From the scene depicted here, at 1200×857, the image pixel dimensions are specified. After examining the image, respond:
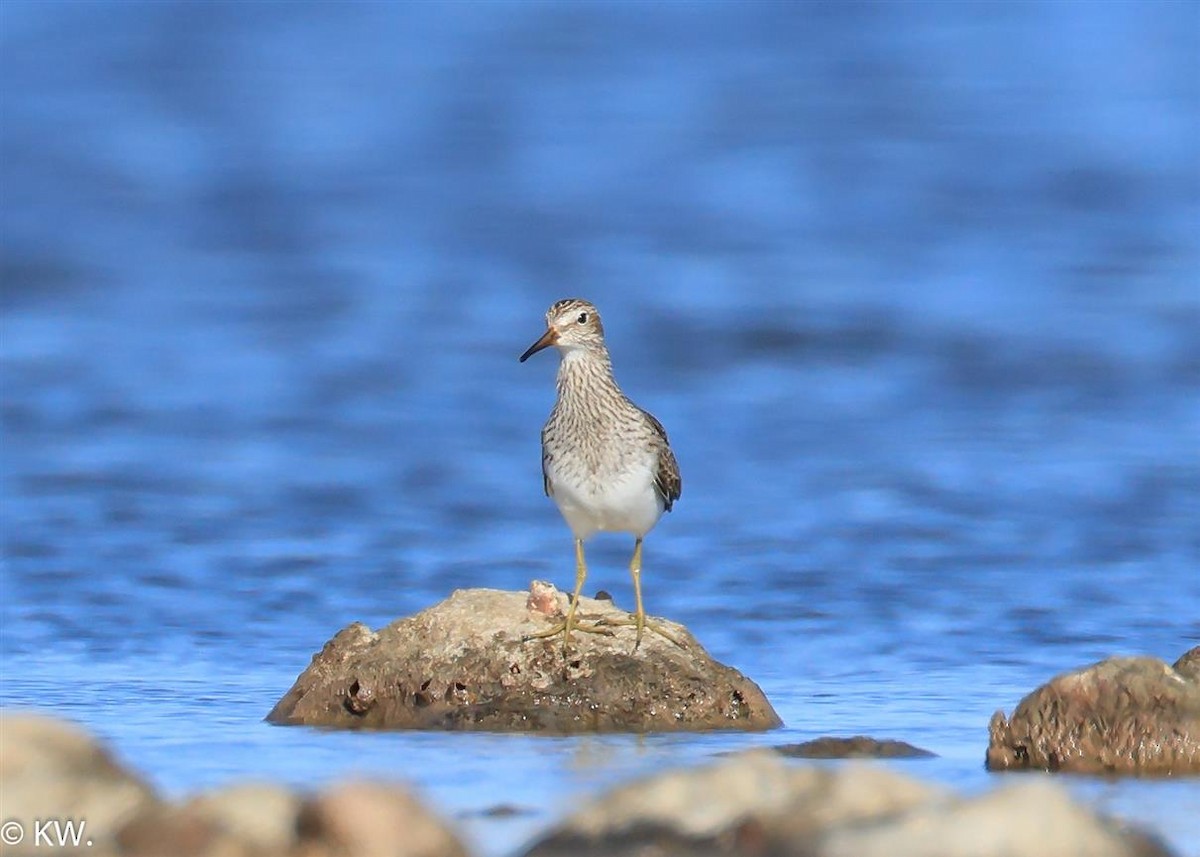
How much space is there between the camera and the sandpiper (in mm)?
8711

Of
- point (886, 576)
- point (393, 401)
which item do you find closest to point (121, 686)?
point (886, 576)

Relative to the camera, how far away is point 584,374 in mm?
9125

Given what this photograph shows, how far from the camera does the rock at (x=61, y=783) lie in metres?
5.57

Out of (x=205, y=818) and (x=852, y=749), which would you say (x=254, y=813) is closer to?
(x=205, y=818)

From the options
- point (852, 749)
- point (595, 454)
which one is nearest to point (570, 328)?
point (595, 454)

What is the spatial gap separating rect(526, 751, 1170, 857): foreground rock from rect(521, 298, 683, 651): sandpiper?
2993 mm

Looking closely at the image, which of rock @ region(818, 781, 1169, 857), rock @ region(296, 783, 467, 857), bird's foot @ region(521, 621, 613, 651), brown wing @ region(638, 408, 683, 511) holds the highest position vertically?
brown wing @ region(638, 408, 683, 511)

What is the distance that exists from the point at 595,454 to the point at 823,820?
3.56 meters

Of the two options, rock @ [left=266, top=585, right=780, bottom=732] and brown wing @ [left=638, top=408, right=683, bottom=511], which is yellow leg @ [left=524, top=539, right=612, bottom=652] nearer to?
rock @ [left=266, top=585, right=780, bottom=732]

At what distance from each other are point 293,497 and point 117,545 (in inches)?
60.0

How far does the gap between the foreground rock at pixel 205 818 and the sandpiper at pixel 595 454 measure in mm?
3060

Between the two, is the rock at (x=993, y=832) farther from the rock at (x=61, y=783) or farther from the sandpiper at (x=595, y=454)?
the sandpiper at (x=595, y=454)

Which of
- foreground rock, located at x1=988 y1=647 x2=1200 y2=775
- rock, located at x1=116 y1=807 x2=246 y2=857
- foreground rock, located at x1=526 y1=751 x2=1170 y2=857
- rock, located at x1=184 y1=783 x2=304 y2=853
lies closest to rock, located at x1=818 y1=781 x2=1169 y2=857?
foreground rock, located at x1=526 y1=751 x2=1170 y2=857

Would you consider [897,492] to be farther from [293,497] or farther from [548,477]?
[548,477]
